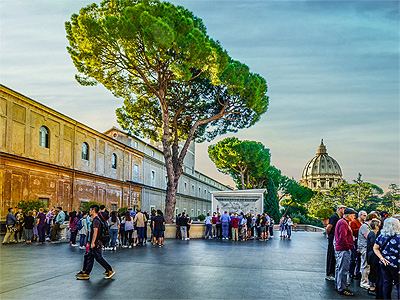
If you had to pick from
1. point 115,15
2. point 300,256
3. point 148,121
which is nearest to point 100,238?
point 300,256

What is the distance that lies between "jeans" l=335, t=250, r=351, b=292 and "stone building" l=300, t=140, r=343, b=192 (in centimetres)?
15093

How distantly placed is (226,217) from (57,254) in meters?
10.7

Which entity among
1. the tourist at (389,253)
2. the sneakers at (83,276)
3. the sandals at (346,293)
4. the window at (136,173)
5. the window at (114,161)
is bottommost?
the sandals at (346,293)

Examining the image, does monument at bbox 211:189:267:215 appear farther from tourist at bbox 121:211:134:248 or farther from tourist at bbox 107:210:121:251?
tourist at bbox 107:210:121:251

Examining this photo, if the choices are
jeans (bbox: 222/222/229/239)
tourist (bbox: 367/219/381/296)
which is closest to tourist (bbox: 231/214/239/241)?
jeans (bbox: 222/222/229/239)

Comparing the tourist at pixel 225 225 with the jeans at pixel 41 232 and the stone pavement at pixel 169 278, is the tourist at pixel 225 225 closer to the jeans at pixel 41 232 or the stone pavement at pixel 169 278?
the stone pavement at pixel 169 278

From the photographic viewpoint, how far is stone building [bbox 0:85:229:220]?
1914cm

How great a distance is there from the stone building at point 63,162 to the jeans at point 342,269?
1580 cm

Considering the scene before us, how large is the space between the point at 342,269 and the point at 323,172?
15701cm

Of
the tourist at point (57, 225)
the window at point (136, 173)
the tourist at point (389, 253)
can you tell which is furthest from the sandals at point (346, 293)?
the window at point (136, 173)

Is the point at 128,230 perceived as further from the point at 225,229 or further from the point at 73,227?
the point at 225,229

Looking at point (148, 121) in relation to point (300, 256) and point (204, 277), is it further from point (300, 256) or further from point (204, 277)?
point (204, 277)

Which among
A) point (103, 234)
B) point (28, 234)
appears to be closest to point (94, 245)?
point (103, 234)

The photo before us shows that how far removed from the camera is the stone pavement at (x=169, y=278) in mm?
6992
